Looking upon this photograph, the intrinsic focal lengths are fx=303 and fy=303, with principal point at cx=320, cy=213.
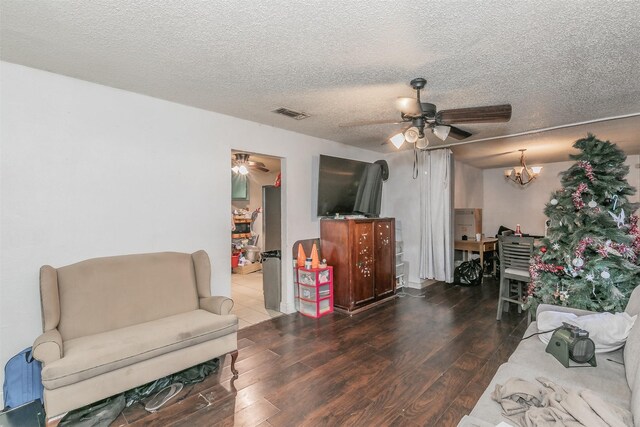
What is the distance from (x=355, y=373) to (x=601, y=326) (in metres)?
1.72

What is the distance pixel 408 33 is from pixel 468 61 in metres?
0.63

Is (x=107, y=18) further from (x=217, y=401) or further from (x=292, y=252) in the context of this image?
(x=292, y=252)

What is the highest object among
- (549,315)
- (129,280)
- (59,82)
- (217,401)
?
(59,82)

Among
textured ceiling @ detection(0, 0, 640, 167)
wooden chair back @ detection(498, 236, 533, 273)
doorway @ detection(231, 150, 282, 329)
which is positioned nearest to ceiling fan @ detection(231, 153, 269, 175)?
doorway @ detection(231, 150, 282, 329)

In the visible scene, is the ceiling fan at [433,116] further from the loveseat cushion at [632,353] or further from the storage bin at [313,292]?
the storage bin at [313,292]

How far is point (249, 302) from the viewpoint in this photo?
4438 mm

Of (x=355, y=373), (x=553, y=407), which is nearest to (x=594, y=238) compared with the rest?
(x=553, y=407)

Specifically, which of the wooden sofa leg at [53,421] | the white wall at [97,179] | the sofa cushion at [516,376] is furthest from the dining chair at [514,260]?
the wooden sofa leg at [53,421]

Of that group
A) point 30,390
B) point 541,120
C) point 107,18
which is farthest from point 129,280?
point 541,120

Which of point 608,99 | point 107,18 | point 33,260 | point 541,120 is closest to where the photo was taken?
point 107,18

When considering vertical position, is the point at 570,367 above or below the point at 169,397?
above

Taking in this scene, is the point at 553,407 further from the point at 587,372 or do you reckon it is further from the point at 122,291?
the point at 122,291

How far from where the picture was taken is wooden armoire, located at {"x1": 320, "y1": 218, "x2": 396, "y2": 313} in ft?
13.1

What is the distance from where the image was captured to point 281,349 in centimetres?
296
